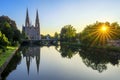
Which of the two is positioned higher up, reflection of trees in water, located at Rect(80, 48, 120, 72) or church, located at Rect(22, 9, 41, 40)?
church, located at Rect(22, 9, 41, 40)

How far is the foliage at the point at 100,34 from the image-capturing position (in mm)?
69438

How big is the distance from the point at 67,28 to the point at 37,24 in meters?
69.9

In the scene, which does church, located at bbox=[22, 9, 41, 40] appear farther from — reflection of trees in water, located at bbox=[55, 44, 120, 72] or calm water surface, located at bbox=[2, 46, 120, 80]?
calm water surface, located at bbox=[2, 46, 120, 80]

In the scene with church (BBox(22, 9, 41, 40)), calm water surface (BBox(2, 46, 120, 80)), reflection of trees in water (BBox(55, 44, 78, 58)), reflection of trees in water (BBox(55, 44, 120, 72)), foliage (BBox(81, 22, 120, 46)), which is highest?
church (BBox(22, 9, 41, 40))

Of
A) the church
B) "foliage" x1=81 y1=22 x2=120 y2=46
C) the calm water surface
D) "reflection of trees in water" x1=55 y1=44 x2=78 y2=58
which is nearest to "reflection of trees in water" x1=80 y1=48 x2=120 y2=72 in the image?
the calm water surface

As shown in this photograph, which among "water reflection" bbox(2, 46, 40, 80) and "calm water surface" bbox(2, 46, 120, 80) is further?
"water reflection" bbox(2, 46, 40, 80)

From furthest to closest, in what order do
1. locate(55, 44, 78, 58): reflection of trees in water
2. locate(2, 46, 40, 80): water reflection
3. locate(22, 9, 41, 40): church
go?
locate(22, 9, 41, 40): church
locate(55, 44, 78, 58): reflection of trees in water
locate(2, 46, 40, 80): water reflection

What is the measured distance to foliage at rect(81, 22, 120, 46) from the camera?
228ft

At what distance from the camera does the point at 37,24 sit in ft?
598

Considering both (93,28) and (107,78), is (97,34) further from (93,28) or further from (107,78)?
(107,78)

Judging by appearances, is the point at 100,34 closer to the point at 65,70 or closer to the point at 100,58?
the point at 100,58

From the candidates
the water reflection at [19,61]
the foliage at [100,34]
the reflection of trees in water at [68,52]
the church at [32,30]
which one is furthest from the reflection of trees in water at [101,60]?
the church at [32,30]

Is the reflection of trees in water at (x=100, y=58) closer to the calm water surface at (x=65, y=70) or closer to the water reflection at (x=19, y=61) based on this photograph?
the calm water surface at (x=65, y=70)

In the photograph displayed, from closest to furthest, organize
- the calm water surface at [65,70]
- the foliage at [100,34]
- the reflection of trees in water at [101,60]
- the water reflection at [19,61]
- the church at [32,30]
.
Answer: the calm water surface at [65,70] < the water reflection at [19,61] < the reflection of trees in water at [101,60] < the foliage at [100,34] < the church at [32,30]
